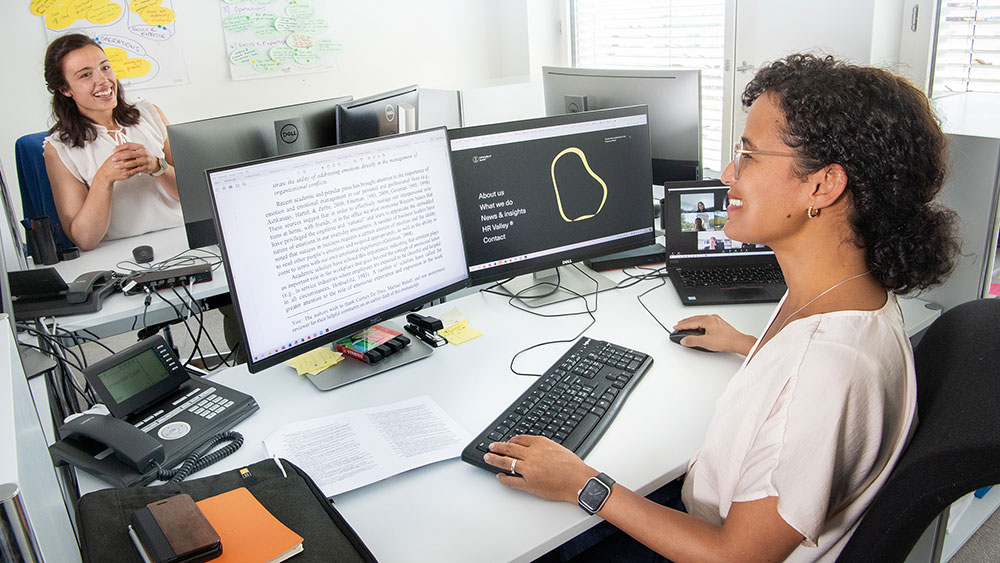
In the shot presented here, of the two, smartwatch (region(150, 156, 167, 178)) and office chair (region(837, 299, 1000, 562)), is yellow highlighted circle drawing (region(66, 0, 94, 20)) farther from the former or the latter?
office chair (region(837, 299, 1000, 562))

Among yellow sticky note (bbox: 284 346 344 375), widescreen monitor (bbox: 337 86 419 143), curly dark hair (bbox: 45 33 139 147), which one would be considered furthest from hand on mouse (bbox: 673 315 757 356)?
curly dark hair (bbox: 45 33 139 147)

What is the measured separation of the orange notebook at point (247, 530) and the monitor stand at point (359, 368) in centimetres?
40

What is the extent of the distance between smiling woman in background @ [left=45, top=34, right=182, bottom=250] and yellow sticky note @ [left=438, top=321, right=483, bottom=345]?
5.02 ft

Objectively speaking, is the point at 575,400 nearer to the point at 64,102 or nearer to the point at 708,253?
the point at 708,253

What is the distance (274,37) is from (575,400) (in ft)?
11.0

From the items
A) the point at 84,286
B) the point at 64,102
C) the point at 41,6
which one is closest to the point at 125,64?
the point at 41,6

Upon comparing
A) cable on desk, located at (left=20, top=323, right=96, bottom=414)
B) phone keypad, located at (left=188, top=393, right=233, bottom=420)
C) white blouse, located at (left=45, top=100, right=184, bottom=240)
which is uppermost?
white blouse, located at (left=45, top=100, right=184, bottom=240)

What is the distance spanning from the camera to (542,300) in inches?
68.6

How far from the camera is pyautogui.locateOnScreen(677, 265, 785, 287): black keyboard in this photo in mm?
1712

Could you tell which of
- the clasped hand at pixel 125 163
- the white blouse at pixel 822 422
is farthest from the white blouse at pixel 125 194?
the white blouse at pixel 822 422

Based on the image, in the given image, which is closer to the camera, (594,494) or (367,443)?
(594,494)

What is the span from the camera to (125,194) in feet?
8.51

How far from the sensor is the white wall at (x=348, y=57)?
3.38m

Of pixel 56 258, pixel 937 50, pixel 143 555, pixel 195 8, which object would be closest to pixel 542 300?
pixel 143 555
